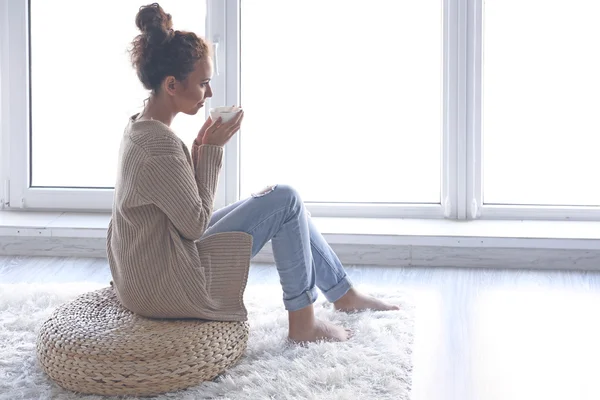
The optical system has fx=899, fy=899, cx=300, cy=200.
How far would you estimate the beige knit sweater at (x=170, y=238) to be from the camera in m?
2.34

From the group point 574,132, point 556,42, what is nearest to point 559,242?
point 574,132

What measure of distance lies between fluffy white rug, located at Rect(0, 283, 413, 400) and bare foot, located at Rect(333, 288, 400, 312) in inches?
1.4

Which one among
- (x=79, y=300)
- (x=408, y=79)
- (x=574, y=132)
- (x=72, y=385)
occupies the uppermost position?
(x=408, y=79)

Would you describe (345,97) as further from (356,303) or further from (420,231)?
(356,303)

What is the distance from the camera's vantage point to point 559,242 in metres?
3.71

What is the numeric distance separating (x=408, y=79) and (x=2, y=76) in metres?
1.94

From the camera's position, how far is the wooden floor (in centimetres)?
240

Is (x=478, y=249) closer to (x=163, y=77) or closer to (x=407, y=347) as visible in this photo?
(x=407, y=347)

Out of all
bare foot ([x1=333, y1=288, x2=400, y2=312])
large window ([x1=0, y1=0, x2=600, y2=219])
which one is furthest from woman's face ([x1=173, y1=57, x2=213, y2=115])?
large window ([x1=0, y1=0, x2=600, y2=219])

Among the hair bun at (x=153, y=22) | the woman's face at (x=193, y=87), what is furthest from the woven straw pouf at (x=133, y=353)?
the hair bun at (x=153, y=22)

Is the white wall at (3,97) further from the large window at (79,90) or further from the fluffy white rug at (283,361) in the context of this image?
the fluffy white rug at (283,361)

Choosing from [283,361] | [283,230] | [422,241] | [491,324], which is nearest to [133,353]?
[283,361]

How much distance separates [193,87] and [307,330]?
0.79 meters

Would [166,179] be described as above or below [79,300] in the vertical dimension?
above
